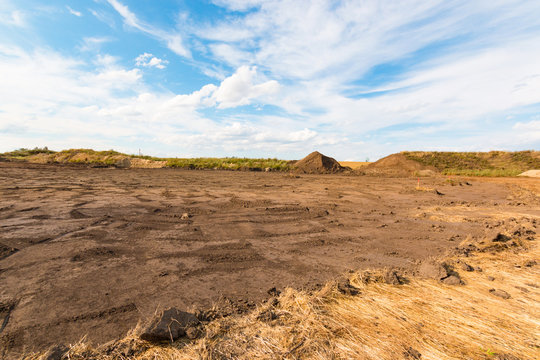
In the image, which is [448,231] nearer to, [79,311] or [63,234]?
[79,311]

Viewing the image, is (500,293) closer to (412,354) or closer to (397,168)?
(412,354)

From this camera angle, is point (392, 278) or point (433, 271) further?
point (433, 271)

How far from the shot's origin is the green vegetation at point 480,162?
79.1 feet

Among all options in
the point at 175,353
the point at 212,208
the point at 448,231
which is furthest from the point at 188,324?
the point at 448,231

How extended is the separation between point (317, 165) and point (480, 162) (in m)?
17.8

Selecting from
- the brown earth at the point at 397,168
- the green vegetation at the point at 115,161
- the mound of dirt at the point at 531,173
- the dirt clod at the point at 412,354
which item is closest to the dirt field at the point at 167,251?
the dirt clod at the point at 412,354

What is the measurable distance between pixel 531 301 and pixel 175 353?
3.61 meters

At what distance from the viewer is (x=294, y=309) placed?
2.41m

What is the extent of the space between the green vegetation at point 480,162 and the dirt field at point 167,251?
2032cm

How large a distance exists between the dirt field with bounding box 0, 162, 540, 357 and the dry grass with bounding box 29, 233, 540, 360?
20.4 inches

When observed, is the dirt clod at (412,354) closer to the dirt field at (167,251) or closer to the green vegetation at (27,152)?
the dirt field at (167,251)

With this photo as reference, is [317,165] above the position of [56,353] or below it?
above

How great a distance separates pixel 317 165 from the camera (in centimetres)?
2508

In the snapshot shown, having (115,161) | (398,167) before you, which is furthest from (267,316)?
(115,161)
